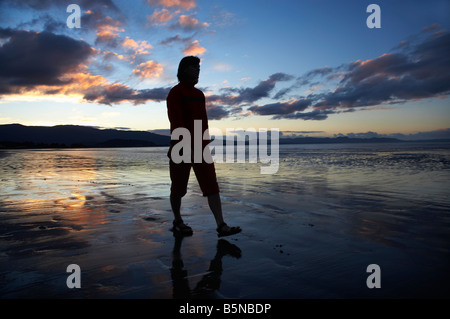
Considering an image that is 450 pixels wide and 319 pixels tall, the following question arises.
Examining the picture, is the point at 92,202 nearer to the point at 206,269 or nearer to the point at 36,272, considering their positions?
the point at 36,272

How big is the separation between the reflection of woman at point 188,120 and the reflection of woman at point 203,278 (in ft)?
1.89

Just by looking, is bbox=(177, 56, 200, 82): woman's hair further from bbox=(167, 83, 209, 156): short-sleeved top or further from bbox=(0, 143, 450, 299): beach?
bbox=(0, 143, 450, 299): beach

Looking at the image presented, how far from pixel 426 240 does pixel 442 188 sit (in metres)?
5.19

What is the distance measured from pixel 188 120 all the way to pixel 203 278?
2.10 metres

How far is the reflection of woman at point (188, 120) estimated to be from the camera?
3.71m

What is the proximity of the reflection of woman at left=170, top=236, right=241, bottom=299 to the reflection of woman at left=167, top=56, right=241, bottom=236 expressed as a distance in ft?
1.89

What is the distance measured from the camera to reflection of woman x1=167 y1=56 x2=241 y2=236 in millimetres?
3705

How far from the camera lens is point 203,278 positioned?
236cm

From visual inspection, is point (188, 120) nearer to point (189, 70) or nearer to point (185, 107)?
point (185, 107)

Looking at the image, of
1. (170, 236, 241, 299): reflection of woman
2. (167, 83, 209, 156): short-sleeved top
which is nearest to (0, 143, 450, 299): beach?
(170, 236, 241, 299): reflection of woman
